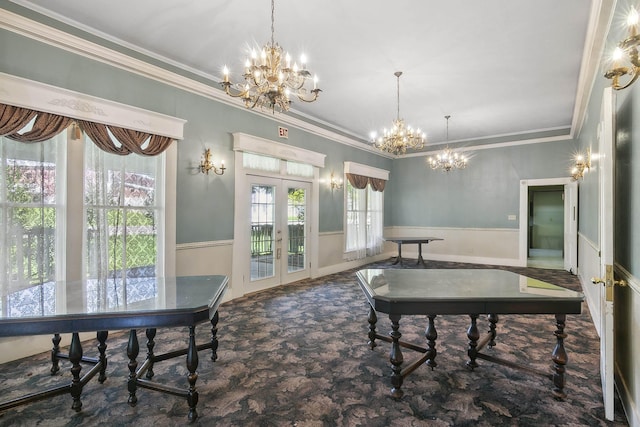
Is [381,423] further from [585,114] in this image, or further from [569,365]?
[585,114]

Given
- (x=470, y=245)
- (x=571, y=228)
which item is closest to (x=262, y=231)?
(x=470, y=245)

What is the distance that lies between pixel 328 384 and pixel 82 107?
3.43 metres

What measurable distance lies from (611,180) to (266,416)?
268 centimetres

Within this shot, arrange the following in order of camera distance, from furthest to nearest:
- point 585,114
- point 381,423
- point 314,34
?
point 585,114 < point 314,34 < point 381,423

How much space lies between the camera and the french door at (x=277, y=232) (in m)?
4.98

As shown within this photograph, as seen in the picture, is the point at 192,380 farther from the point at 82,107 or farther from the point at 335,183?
the point at 335,183

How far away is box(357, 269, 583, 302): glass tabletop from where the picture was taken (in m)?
2.12

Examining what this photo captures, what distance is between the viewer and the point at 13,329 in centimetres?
164

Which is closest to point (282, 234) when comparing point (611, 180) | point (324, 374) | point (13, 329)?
point (324, 374)

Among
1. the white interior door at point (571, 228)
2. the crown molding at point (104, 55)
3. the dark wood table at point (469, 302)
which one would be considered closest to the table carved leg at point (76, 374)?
the dark wood table at point (469, 302)

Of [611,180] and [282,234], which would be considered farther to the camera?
[282,234]

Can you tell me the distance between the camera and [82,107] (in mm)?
3070

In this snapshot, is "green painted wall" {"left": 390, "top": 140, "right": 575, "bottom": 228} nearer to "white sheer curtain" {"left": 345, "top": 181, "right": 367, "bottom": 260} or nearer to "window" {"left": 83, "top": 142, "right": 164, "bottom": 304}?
"white sheer curtain" {"left": 345, "top": 181, "right": 367, "bottom": 260}

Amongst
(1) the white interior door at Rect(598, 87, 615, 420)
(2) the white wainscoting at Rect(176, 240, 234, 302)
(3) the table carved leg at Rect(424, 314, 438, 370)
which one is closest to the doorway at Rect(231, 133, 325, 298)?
(2) the white wainscoting at Rect(176, 240, 234, 302)
